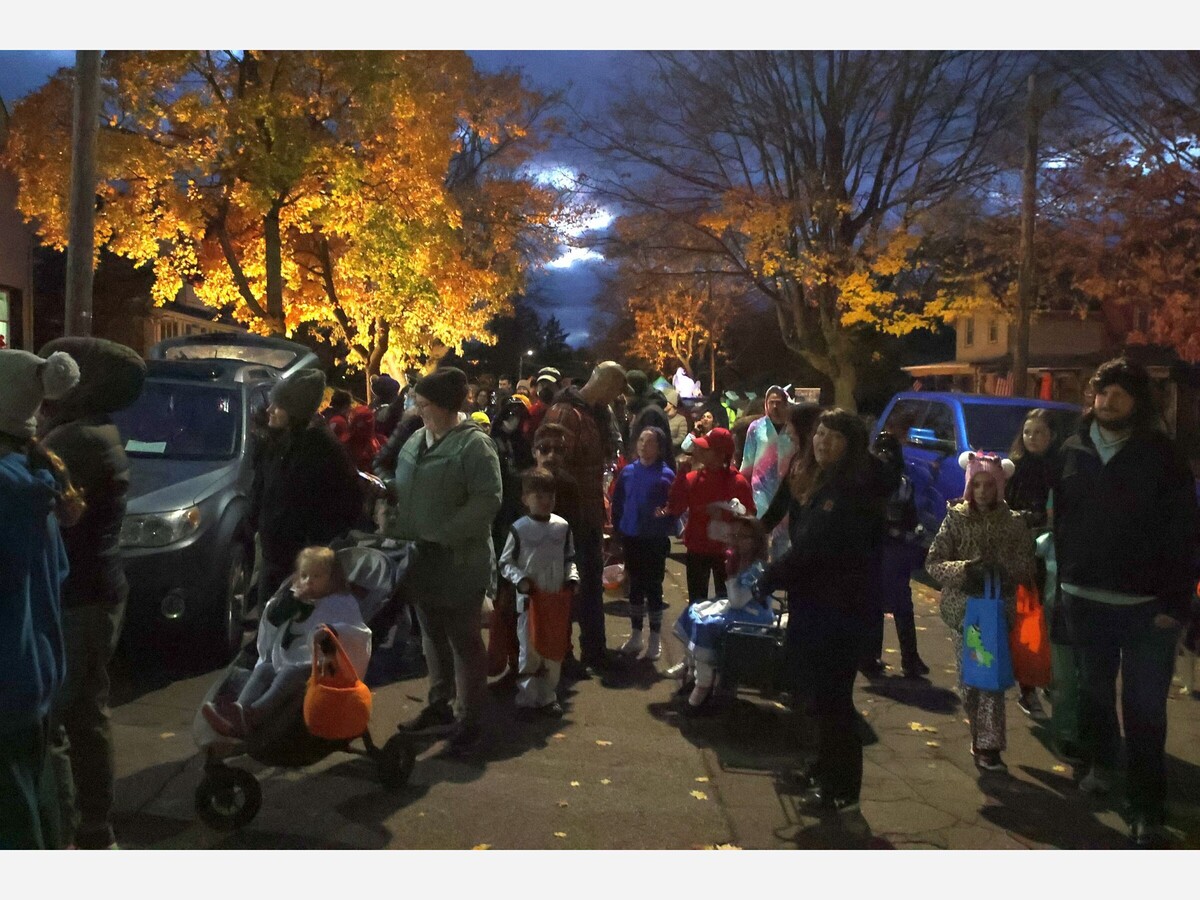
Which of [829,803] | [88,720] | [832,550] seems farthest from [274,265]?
[829,803]

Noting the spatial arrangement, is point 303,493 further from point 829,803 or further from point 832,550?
point 829,803

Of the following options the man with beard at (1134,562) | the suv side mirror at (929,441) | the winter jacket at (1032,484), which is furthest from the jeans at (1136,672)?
the suv side mirror at (929,441)

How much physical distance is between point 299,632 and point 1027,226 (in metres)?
11.0

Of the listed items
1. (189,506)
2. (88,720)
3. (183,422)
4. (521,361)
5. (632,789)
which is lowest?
(632,789)

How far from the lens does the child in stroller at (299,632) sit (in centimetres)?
417

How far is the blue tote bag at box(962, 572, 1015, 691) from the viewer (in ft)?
16.3

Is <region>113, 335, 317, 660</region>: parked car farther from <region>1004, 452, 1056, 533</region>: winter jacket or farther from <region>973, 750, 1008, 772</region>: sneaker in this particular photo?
<region>1004, 452, 1056, 533</region>: winter jacket

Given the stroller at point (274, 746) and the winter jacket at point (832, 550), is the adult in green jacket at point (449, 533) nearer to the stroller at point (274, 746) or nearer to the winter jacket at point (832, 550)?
the stroller at point (274, 746)

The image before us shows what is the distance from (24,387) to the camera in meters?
3.05

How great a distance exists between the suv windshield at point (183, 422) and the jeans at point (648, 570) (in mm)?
2526

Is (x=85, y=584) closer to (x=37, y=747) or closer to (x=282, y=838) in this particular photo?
(x=37, y=747)

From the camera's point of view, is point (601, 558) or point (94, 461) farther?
point (601, 558)

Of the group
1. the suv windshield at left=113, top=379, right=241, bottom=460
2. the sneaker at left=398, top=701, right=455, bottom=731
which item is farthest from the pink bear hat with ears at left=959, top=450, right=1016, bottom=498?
the suv windshield at left=113, top=379, right=241, bottom=460

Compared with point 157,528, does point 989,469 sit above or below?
above
